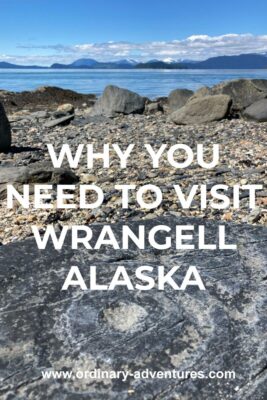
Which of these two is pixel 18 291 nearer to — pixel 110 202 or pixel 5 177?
pixel 110 202

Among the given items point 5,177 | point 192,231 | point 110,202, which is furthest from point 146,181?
point 192,231

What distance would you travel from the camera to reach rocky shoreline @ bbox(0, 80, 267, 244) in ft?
19.7

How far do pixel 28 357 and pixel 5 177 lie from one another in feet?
17.3

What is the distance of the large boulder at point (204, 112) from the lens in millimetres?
13570

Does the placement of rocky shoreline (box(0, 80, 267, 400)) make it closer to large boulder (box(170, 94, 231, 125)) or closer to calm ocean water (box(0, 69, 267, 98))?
large boulder (box(170, 94, 231, 125))

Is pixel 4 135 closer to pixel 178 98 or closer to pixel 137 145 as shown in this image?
pixel 137 145

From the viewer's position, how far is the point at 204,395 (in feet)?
7.27

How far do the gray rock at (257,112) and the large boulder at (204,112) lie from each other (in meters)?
0.56

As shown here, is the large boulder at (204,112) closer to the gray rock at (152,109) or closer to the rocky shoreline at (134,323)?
the gray rock at (152,109)

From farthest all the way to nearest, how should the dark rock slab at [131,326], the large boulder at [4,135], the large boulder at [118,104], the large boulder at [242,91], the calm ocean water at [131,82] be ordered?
1. the calm ocean water at [131,82]
2. the large boulder at [118,104]
3. the large boulder at [242,91]
4. the large boulder at [4,135]
5. the dark rock slab at [131,326]

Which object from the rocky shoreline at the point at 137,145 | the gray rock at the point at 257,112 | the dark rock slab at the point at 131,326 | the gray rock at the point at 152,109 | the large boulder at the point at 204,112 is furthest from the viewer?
the gray rock at the point at 152,109

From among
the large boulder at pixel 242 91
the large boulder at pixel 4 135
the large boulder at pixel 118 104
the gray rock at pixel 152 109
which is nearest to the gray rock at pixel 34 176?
the large boulder at pixel 4 135

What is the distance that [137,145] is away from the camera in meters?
10.9

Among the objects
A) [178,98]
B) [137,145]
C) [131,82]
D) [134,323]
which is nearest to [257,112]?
[137,145]
